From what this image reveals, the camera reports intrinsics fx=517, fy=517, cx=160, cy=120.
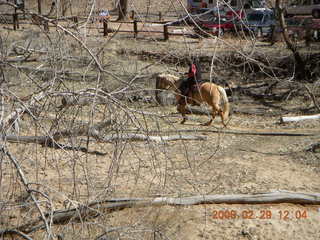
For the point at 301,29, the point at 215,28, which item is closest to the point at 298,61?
the point at 301,29

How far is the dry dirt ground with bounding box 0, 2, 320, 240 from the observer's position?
4.55 meters

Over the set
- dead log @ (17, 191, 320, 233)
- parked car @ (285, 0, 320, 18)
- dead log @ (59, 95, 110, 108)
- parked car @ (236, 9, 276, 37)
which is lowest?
dead log @ (17, 191, 320, 233)

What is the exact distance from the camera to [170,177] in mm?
7684

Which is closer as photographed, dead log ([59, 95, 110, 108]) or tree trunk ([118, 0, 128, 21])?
dead log ([59, 95, 110, 108])

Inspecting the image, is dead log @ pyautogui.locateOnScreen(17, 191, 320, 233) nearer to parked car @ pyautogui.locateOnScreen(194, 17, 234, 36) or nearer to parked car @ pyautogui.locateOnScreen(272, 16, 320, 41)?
parked car @ pyautogui.locateOnScreen(194, 17, 234, 36)

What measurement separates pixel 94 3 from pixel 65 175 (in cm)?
435

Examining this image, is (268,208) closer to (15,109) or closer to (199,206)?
(199,206)

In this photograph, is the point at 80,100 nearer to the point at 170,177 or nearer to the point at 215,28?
the point at 215,28

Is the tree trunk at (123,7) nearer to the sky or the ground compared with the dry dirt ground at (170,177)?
nearer to the sky

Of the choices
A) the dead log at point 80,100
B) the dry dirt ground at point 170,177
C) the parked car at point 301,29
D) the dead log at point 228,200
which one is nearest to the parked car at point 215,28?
the dry dirt ground at point 170,177

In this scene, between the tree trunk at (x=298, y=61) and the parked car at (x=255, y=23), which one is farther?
the tree trunk at (x=298, y=61)

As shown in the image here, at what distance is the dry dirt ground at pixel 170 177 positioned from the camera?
4549 millimetres

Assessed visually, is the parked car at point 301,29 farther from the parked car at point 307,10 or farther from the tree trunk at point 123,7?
the tree trunk at point 123,7
